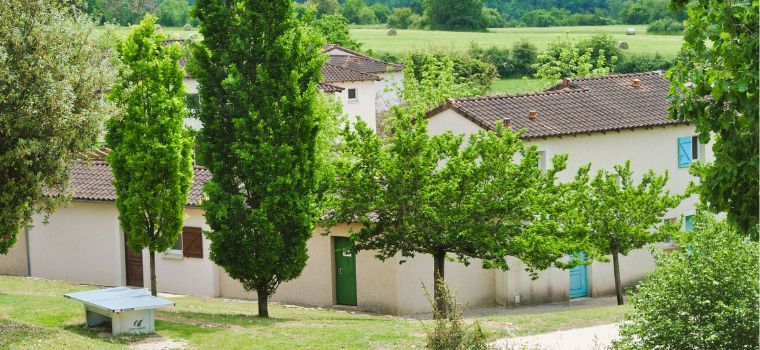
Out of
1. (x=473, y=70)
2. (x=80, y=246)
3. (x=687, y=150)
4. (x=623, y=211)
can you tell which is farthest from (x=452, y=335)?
(x=473, y=70)

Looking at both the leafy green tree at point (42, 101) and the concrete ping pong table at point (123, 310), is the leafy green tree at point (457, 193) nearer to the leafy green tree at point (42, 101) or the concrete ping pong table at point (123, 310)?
the concrete ping pong table at point (123, 310)

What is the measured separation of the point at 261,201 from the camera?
81.3 feet

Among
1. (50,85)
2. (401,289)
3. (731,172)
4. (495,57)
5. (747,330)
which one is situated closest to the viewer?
(731,172)

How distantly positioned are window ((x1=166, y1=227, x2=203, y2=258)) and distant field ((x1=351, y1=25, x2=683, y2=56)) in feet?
186

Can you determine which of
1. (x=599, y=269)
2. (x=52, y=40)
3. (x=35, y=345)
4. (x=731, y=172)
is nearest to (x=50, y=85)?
(x=52, y=40)

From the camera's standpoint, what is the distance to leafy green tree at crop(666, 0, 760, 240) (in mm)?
12980

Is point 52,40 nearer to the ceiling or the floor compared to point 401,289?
nearer to the ceiling

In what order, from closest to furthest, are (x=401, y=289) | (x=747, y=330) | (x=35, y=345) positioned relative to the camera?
1. (x=747, y=330)
2. (x=35, y=345)
3. (x=401, y=289)

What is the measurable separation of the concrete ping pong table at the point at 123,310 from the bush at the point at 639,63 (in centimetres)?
6371

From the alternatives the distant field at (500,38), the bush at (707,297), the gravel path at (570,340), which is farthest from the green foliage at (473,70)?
the bush at (707,297)

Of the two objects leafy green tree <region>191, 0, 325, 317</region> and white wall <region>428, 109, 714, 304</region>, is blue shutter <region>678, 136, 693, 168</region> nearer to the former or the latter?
white wall <region>428, 109, 714, 304</region>

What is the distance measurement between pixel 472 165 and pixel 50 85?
27.1ft

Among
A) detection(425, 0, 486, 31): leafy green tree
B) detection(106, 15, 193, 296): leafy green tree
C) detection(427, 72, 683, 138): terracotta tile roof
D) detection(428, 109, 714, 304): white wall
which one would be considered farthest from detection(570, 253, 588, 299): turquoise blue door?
detection(425, 0, 486, 31): leafy green tree

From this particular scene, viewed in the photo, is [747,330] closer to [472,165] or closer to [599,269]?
[472,165]
